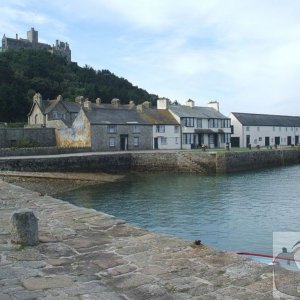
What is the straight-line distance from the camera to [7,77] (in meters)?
88.2

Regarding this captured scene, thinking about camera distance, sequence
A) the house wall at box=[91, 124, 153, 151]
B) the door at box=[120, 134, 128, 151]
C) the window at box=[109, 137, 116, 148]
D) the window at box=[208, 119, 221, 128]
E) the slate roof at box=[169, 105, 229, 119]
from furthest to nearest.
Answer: the window at box=[208, 119, 221, 128] < the slate roof at box=[169, 105, 229, 119] < the door at box=[120, 134, 128, 151] < the window at box=[109, 137, 116, 148] < the house wall at box=[91, 124, 153, 151]

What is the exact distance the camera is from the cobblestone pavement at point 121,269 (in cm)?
485

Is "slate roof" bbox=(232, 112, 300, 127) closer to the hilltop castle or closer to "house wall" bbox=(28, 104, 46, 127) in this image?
"house wall" bbox=(28, 104, 46, 127)

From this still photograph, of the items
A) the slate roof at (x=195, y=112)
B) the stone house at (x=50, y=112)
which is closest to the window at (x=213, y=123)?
the slate roof at (x=195, y=112)

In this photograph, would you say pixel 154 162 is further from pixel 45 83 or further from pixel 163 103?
pixel 45 83

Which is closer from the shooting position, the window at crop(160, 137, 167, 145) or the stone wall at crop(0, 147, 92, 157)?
the stone wall at crop(0, 147, 92, 157)

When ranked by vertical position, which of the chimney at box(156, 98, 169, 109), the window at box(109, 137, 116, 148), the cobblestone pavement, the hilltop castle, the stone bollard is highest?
the hilltop castle

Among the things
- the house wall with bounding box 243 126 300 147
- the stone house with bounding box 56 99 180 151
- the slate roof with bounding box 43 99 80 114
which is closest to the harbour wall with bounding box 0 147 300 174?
the stone house with bounding box 56 99 180 151

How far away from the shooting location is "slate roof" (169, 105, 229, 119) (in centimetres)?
5819

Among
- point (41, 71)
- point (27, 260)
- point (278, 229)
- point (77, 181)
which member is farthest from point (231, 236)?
point (41, 71)

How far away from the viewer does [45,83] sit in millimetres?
96812

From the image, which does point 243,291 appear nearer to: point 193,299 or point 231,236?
point 193,299

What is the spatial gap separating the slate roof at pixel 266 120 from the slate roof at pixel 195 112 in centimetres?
593

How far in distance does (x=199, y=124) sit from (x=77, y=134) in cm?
1905
